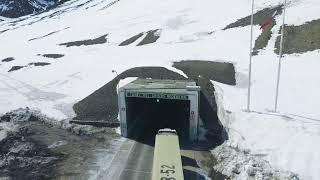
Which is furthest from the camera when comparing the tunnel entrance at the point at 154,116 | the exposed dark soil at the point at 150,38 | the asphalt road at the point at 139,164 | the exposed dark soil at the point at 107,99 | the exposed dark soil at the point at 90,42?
the exposed dark soil at the point at 90,42

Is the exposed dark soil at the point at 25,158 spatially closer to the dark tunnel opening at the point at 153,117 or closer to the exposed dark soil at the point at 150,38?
the dark tunnel opening at the point at 153,117

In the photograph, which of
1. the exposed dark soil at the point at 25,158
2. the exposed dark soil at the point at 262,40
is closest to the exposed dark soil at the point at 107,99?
the exposed dark soil at the point at 25,158

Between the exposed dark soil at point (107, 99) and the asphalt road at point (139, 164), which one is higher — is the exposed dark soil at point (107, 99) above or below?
above

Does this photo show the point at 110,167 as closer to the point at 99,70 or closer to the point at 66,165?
the point at 66,165

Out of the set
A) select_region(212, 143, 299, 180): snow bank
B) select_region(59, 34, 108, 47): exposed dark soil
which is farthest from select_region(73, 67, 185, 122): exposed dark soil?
select_region(59, 34, 108, 47): exposed dark soil

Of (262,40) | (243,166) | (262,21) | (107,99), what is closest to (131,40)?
(262,21)

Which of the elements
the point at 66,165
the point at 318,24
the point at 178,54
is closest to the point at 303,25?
the point at 318,24

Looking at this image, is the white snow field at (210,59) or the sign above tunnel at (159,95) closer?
the white snow field at (210,59)

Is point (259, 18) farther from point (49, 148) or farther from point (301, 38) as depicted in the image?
point (49, 148)

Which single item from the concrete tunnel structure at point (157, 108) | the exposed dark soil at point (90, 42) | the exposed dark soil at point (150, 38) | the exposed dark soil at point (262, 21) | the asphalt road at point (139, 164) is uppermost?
the exposed dark soil at point (262, 21)
